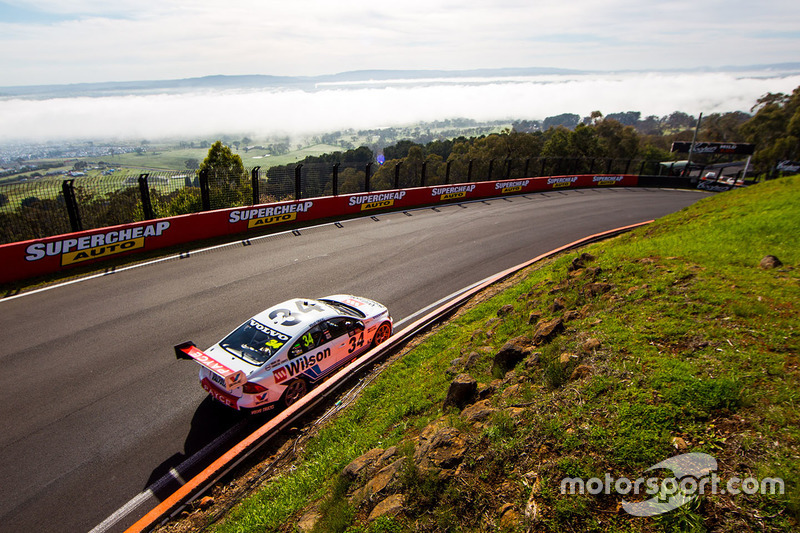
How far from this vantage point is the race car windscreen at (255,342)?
7.22m

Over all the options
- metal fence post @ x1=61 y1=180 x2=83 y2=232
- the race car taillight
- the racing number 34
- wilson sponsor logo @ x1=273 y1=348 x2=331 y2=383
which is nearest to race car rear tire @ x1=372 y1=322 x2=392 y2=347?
the racing number 34

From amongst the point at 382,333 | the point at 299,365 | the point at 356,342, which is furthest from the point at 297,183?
the point at 299,365

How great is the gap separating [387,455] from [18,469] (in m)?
5.65

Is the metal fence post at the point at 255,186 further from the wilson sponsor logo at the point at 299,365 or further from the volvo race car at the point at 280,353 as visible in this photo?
the wilson sponsor logo at the point at 299,365

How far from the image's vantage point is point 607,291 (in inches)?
294

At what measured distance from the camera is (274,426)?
675 cm

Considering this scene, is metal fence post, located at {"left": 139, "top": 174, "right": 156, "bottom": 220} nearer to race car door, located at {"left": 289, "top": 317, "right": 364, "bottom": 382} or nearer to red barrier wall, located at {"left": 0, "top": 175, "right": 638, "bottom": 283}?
red barrier wall, located at {"left": 0, "top": 175, "right": 638, "bottom": 283}

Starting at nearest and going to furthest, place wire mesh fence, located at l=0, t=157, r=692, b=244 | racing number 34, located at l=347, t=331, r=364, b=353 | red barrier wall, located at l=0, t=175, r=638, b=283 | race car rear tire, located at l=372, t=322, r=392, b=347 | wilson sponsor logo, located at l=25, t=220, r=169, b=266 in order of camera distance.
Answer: racing number 34, located at l=347, t=331, r=364, b=353 → race car rear tire, located at l=372, t=322, r=392, b=347 → red barrier wall, located at l=0, t=175, r=638, b=283 → wilson sponsor logo, located at l=25, t=220, r=169, b=266 → wire mesh fence, located at l=0, t=157, r=692, b=244

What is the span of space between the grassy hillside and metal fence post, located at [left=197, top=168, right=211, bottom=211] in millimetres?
12627

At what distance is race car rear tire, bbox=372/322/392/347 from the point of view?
940 cm

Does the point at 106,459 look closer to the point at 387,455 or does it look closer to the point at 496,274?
the point at 387,455

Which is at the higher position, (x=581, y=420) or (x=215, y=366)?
(x=581, y=420)

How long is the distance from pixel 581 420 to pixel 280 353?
4948 mm

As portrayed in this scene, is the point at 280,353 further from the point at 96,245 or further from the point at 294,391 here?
the point at 96,245
